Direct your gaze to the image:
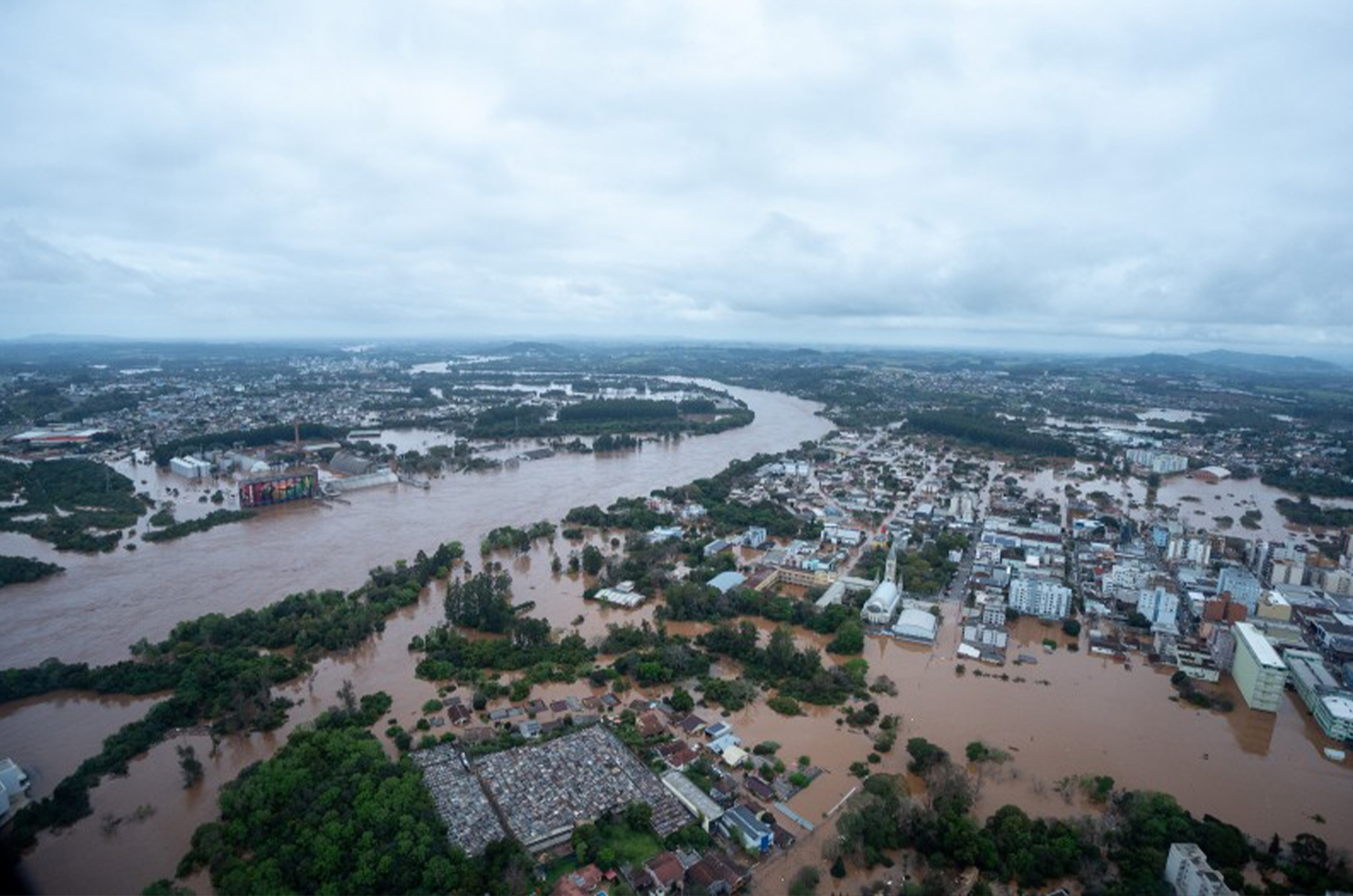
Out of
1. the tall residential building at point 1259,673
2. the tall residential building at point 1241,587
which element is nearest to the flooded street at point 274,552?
the tall residential building at point 1241,587

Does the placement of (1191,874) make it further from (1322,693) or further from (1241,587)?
(1241,587)

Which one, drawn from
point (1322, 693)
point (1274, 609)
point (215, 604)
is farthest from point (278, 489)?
point (1274, 609)

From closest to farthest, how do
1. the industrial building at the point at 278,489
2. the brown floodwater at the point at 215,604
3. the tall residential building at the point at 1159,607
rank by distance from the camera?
the brown floodwater at the point at 215,604 → the tall residential building at the point at 1159,607 → the industrial building at the point at 278,489

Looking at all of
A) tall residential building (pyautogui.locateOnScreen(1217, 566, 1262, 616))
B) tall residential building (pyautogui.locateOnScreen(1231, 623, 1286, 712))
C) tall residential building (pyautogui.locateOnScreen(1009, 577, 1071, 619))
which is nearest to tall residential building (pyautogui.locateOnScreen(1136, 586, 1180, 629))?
tall residential building (pyautogui.locateOnScreen(1009, 577, 1071, 619))

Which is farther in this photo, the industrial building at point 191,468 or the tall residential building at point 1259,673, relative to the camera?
the industrial building at point 191,468

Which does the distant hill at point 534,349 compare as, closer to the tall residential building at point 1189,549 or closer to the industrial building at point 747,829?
A: the tall residential building at point 1189,549

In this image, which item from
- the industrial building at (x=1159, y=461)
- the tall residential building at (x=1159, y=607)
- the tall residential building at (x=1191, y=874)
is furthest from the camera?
the industrial building at (x=1159, y=461)

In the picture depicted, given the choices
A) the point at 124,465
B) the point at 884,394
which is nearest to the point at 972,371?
the point at 884,394

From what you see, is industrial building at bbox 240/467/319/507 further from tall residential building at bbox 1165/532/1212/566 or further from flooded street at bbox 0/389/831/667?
tall residential building at bbox 1165/532/1212/566
